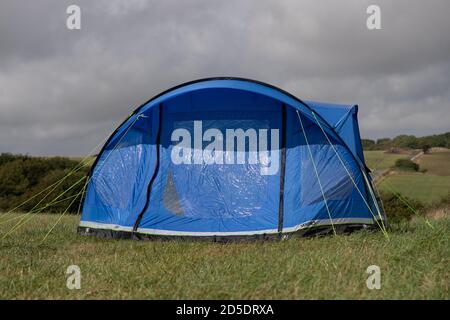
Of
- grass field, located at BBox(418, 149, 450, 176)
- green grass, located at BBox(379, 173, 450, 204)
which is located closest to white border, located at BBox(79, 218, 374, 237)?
green grass, located at BBox(379, 173, 450, 204)

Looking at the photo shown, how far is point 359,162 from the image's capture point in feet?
24.6

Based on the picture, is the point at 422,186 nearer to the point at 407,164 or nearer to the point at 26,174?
the point at 407,164

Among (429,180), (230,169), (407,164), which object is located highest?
(230,169)

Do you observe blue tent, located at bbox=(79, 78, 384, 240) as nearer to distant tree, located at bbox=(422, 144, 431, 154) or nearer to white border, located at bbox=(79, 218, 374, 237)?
white border, located at bbox=(79, 218, 374, 237)

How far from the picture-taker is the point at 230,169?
7.66m

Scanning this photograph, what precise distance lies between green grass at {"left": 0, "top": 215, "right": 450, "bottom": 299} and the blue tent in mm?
639

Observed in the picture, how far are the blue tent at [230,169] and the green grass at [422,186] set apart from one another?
1972cm

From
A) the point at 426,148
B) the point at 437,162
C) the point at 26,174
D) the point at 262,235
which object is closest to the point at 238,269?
the point at 262,235

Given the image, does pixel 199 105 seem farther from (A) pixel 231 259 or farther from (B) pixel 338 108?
(A) pixel 231 259

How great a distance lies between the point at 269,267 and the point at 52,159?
31087 mm

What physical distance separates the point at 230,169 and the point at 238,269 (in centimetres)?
287

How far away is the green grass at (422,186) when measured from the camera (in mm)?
26614
